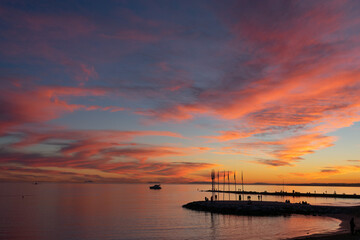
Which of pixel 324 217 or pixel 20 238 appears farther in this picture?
pixel 324 217

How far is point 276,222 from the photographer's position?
214 ft

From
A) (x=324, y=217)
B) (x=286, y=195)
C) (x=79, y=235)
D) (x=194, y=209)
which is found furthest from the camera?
(x=286, y=195)

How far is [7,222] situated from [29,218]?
7.72 metres

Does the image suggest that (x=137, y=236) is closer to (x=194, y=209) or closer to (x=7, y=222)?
(x=7, y=222)

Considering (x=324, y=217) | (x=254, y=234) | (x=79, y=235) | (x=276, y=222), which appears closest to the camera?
(x=254, y=234)

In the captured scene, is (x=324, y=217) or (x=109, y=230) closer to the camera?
(x=109, y=230)

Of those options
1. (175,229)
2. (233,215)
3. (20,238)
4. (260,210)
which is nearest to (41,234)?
(20,238)

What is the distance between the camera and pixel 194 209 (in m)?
96.4

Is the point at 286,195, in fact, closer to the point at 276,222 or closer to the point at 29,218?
A: the point at 276,222

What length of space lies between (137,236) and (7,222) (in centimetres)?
3782

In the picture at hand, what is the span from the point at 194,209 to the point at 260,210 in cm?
2393

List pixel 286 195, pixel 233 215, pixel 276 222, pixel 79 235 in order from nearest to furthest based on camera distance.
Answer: pixel 79 235 < pixel 276 222 < pixel 233 215 < pixel 286 195

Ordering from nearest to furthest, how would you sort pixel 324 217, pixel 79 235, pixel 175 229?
pixel 79 235 → pixel 175 229 → pixel 324 217

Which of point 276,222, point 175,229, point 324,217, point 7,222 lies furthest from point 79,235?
point 324,217
